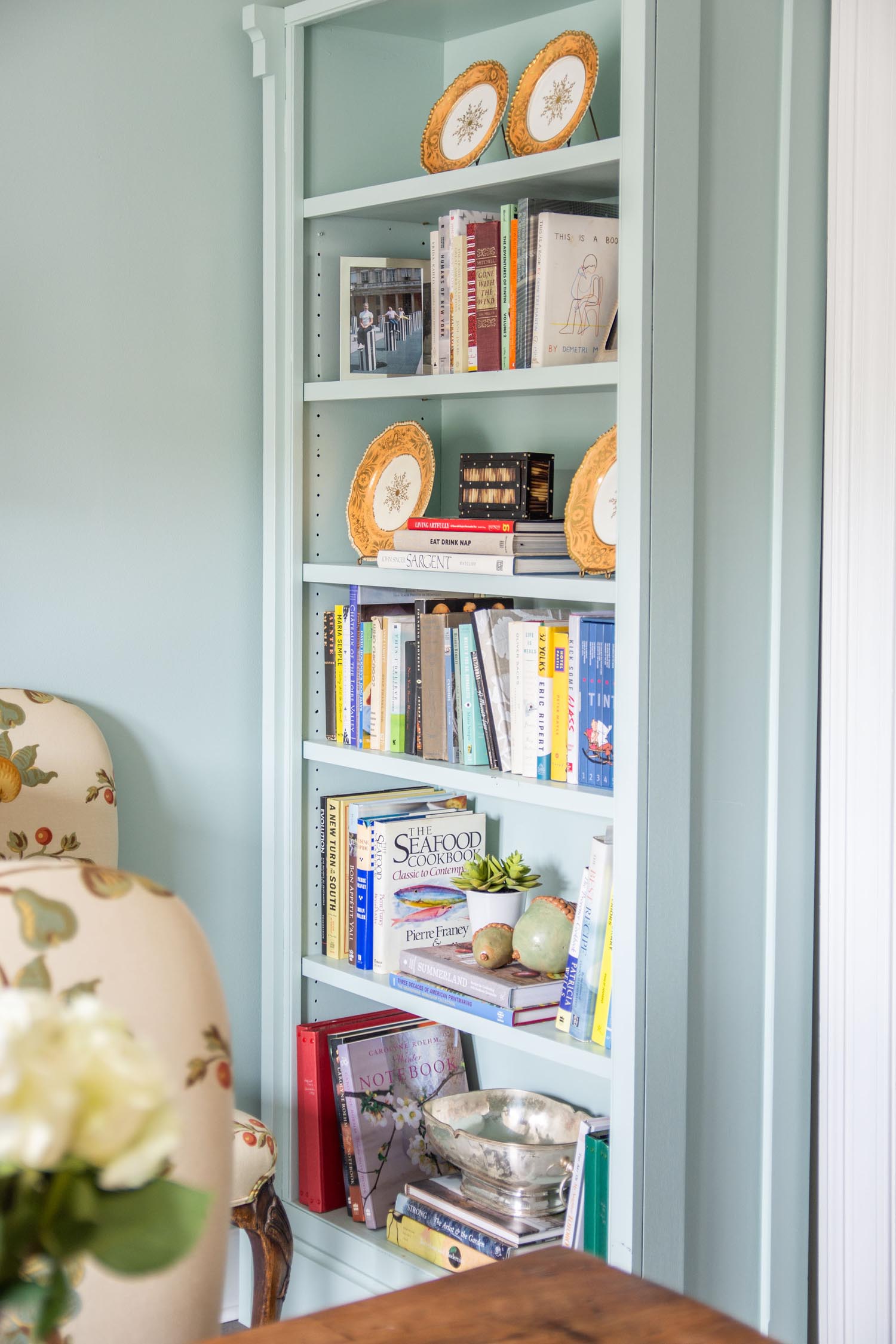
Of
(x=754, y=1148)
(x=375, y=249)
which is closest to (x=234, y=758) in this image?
(x=375, y=249)

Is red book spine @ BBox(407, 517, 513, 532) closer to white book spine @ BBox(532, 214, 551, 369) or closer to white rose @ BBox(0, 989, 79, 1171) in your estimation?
white book spine @ BBox(532, 214, 551, 369)

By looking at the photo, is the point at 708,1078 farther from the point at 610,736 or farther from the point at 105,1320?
the point at 105,1320

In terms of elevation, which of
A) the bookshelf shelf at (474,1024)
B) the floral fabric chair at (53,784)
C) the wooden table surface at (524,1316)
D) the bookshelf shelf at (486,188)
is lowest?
the bookshelf shelf at (474,1024)

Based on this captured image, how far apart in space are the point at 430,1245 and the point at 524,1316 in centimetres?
135

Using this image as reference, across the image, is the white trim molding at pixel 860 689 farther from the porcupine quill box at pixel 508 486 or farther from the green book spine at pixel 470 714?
the green book spine at pixel 470 714

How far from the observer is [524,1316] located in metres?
0.87

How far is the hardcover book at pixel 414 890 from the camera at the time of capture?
2271 millimetres

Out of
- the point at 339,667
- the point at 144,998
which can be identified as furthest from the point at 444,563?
the point at 144,998

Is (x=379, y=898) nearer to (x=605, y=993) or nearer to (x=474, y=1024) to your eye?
(x=474, y=1024)

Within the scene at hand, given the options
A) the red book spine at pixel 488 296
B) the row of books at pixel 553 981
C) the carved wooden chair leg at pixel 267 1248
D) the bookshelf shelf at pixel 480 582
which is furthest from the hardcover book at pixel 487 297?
the carved wooden chair leg at pixel 267 1248

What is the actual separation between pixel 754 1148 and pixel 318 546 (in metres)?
1.19

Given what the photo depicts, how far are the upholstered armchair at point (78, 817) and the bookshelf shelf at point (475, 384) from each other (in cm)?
67

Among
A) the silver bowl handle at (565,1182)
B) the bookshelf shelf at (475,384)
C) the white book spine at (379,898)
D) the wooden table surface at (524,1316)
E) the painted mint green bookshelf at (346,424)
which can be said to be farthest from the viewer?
the white book spine at (379,898)

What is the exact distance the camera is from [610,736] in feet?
6.09
